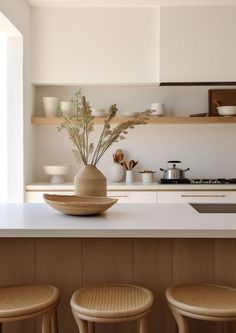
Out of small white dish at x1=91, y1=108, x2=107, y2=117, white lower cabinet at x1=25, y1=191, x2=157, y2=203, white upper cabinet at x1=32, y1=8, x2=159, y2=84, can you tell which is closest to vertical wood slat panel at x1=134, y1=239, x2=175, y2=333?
white lower cabinet at x1=25, y1=191, x2=157, y2=203

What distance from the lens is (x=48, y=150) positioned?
486 centimetres

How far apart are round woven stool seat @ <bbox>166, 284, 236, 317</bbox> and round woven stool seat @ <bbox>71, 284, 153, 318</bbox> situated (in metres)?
0.12

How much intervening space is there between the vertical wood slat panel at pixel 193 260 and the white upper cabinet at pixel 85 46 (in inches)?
110

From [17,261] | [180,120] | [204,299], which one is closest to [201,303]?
[204,299]

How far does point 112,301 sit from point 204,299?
374mm

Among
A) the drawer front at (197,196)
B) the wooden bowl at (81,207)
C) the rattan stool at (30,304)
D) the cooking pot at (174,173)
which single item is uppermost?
the cooking pot at (174,173)

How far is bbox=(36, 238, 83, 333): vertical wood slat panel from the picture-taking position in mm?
2041

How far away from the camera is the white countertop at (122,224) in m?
1.73

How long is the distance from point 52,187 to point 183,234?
8.78ft

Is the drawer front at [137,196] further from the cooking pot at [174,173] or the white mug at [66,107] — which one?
the white mug at [66,107]

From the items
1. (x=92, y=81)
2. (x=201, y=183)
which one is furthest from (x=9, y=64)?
(x=201, y=183)

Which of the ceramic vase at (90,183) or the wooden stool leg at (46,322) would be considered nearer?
the wooden stool leg at (46,322)

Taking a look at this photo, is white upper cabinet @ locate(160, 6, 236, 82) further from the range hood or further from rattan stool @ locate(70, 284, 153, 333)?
rattan stool @ locate(70, 284, 153, 333)

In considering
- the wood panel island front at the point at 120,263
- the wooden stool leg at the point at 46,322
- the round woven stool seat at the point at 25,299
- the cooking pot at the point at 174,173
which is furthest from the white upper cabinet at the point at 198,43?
the wooden stool leg at the point at 46,322
